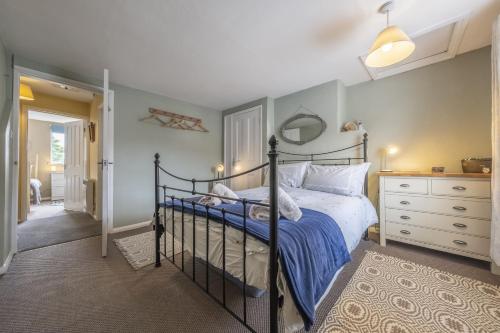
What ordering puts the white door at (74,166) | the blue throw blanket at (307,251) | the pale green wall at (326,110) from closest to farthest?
the blue throw blanket at (307,251) → the pale green wall at (326,110) → the white door at (74,166)

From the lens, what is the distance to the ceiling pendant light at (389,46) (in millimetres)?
1511

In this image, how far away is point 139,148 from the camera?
321 centimetres

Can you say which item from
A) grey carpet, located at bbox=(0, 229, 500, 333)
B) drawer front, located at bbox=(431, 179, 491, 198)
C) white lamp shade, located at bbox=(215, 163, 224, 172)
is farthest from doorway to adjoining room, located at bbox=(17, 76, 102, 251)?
drawer front, located at bbox=(431, 179, 491, 198)

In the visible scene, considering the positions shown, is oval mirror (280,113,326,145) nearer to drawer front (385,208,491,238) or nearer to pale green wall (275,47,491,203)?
pale green wall (275,47,491,203)

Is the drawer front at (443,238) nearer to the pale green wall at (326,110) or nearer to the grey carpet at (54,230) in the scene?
the pale green wall at (326,110)

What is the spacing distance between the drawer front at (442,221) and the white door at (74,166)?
5800mm

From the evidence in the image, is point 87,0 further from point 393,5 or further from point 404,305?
point 404,305

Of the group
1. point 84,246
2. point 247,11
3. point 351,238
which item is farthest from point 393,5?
point 84,246

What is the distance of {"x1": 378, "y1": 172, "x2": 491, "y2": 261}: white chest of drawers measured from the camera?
1851 mm

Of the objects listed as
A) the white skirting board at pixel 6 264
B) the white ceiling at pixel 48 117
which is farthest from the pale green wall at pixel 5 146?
the white ceiling at pixel 48 117

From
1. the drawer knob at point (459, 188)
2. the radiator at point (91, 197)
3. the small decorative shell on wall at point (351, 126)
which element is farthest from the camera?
the radiator at point (91, 197)

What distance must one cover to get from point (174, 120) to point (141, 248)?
7.50ft

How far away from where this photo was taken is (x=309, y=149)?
326 cm

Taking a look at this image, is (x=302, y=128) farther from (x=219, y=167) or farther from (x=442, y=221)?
(x=442, y=221)
